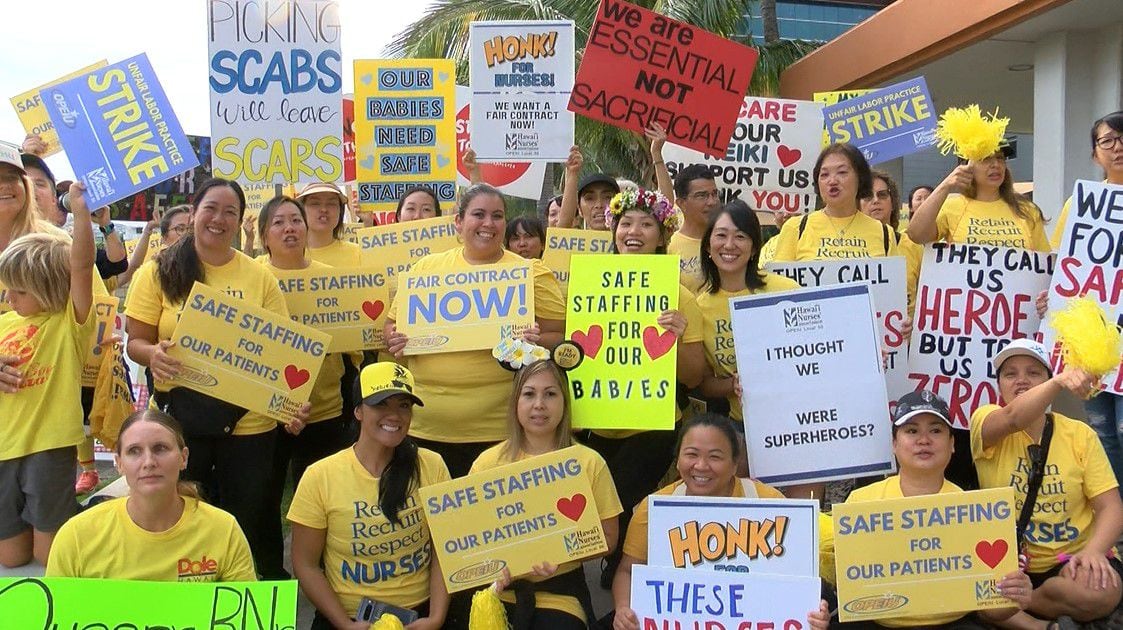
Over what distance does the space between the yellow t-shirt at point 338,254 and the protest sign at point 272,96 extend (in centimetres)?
84

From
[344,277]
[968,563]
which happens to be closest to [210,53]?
[344,277]

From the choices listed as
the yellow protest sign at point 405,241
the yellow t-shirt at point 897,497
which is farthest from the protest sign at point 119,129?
the yellow t-shirt at point 897,497

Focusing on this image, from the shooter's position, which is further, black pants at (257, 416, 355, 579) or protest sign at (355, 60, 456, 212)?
protest sign at (355, 60, 456, 212)

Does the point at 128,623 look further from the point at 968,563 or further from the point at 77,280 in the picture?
the point at 968,563

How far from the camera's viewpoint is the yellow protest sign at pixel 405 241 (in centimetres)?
639

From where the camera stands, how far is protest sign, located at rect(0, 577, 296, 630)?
11.8 feet

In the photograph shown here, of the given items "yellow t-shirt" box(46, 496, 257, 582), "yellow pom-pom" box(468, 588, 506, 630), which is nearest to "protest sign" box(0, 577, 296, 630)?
"yellow t-shirt" box(46, 496, 257, 582)

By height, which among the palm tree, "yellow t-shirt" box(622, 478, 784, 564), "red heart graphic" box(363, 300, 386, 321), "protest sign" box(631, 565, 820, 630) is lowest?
"protest sign" box(631, 565, 820, 630)

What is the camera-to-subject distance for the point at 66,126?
220 inches

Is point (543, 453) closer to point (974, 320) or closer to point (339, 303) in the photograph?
point (339, 303)

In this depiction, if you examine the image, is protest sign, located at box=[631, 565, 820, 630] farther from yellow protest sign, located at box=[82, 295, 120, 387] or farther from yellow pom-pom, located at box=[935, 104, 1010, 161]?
yellow protest sign, located at box=[82, 295, 120, 387]

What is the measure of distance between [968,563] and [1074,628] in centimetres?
60

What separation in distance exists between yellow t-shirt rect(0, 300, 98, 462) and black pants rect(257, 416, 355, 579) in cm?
98

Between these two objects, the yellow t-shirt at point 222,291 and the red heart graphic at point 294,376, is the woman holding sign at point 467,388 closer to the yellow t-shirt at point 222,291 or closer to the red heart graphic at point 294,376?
the red heart graphic at point 294,376
